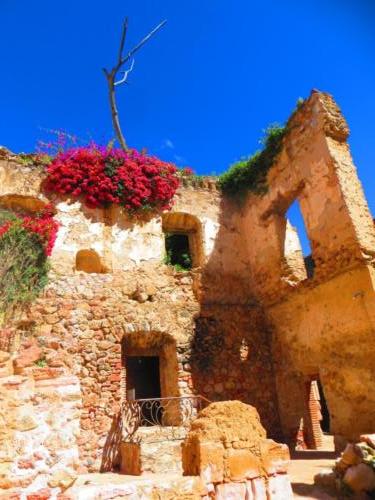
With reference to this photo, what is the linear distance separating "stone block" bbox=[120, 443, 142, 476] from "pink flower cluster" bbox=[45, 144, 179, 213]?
607cm

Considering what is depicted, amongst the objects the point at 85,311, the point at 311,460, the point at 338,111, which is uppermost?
the point at 338,111

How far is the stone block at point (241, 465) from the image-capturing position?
4.09 m

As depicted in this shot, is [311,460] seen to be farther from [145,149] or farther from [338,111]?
[145,149]

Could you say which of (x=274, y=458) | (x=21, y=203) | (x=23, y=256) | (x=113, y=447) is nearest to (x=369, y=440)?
(x=274, y=458)

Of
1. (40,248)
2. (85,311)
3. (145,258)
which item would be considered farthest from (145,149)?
(85,311)

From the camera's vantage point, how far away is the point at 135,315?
31.9 feet

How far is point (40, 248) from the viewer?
9578 mm

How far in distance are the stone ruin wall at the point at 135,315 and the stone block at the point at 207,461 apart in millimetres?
4868

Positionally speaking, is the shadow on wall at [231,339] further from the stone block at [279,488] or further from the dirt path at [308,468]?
the stone block at [279,488]

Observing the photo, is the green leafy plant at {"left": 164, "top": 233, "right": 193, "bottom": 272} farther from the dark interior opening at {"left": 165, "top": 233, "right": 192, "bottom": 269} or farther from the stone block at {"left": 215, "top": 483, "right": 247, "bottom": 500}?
the stone block at {"left": 215, "top": 483, "right": 247, "bottom": 500}

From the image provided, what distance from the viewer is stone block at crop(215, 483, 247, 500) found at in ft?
13.0

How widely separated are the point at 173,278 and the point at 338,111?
6.13 metres

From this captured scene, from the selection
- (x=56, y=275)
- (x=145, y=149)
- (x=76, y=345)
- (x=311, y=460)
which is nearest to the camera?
(x=311, y=460)

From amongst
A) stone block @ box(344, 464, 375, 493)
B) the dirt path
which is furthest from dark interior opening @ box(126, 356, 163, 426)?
stone block @ box(344, 464, 375, 493)
